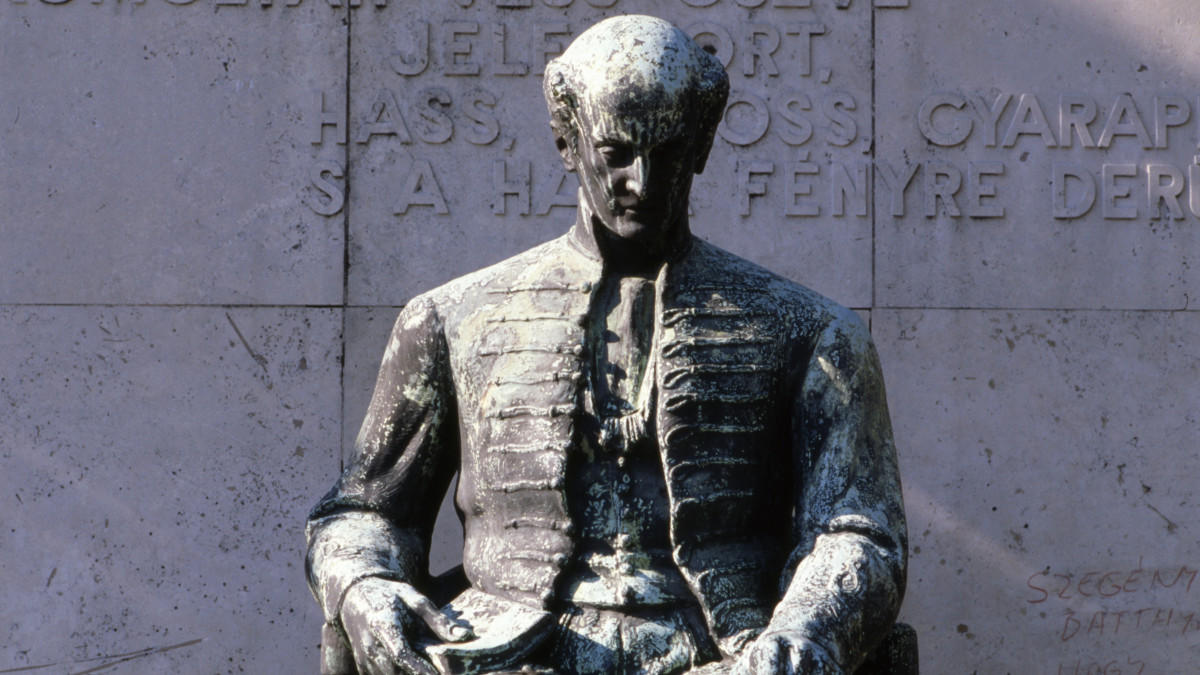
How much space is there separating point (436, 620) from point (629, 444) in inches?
20.3

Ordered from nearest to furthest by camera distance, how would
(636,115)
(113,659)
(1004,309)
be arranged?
(636,115)
(113,659)
(1004,309)

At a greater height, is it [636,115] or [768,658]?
[636,115]

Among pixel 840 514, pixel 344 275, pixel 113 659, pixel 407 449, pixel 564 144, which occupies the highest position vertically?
pixel 564 144

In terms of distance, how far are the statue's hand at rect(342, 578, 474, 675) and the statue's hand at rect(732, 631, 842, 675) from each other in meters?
0.55

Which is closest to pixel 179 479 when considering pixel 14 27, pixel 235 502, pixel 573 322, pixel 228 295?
pixel 235 502

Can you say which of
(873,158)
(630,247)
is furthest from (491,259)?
(630,247)

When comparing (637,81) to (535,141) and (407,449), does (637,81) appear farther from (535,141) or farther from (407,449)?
(535,141)

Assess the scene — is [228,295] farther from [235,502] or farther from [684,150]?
[684,150]

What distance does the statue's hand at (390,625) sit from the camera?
3684 millimetres

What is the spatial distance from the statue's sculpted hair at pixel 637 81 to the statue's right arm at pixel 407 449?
1.81 ft

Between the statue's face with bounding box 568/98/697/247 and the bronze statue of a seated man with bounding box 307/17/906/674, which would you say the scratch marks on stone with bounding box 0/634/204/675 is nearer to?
the bronze statue of a seated man with bounding box 307/17/906/674

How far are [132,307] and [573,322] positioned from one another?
3.00 meters

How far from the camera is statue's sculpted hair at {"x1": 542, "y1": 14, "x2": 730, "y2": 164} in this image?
3797 mm

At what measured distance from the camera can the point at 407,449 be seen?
4203 millimetres
